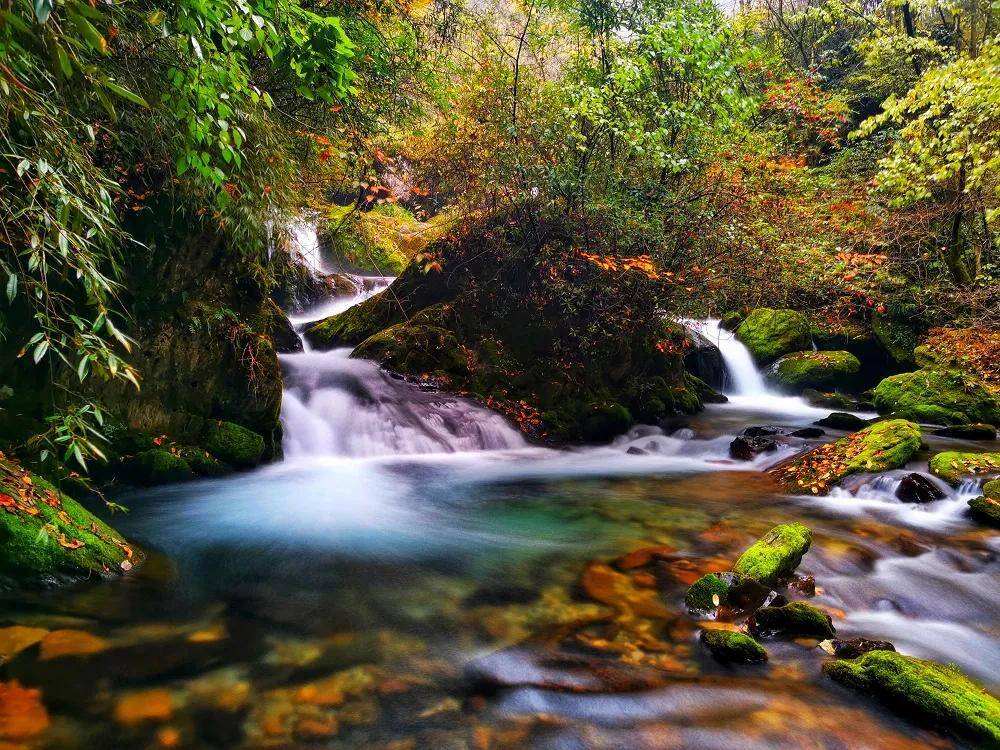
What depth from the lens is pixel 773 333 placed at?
16531mm

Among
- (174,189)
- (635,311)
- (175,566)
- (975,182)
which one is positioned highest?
(975,182)

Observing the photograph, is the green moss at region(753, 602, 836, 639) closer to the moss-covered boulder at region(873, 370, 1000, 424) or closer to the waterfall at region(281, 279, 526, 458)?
the waterfall at region(281, 279, 526, 458)

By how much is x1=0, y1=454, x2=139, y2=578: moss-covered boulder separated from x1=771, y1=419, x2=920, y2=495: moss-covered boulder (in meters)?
7.07

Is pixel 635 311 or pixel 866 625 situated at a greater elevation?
pixel 635 311

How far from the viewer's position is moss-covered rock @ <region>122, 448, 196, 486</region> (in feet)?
20.2

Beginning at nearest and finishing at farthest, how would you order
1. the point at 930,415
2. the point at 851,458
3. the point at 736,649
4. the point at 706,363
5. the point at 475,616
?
the point at 736,649, the point at 475,616, the point at 851,458, the point at 930,415, the point at 706,363

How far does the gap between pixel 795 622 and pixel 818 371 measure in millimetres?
13561

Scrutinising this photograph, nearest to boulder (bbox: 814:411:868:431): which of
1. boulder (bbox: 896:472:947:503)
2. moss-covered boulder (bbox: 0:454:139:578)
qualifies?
boulder (bbox: 896:472:947:503)

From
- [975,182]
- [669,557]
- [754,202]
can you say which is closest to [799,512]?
[669,557]

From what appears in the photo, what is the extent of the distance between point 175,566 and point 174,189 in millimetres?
4122

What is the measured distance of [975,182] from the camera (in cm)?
952

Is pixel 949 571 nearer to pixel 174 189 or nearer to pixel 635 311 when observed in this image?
pixel 635 311

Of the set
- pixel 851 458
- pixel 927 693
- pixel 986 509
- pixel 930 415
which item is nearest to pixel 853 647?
pixel 927 693

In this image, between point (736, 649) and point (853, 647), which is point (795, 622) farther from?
point (736, 649)
